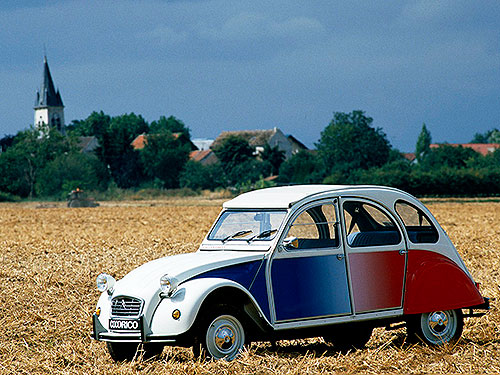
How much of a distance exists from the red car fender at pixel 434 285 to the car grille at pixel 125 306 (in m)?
3.02

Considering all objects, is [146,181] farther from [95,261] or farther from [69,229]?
[95,261]

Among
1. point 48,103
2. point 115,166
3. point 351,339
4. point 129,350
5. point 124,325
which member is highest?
point 48,103

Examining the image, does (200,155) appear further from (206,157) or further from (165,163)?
(165,163)

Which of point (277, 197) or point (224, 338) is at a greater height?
point (277, 197)

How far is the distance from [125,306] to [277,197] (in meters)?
2.07

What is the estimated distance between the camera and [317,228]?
341 inches

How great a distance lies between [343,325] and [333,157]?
9979cm

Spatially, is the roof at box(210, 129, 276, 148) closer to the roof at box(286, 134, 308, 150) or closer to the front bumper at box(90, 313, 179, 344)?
the roof at box(286, 134, 308, 150)

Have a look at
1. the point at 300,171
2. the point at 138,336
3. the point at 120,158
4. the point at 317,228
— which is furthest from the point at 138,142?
the point at 138,336

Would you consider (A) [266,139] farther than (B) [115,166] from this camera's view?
Yes

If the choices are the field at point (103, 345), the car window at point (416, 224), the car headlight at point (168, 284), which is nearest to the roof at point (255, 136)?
the field at point (103, 345)

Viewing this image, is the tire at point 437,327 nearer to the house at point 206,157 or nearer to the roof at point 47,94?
the house at point 206,157

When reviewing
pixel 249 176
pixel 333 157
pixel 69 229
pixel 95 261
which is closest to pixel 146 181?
pixel 249 176

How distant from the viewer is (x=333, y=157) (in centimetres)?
10744
